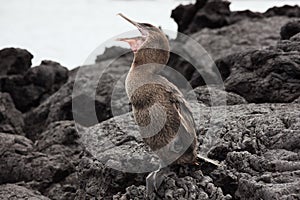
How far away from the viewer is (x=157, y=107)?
5621mm

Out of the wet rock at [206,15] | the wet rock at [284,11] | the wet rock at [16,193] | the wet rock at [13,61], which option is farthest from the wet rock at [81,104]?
the wet rock at [284,11]

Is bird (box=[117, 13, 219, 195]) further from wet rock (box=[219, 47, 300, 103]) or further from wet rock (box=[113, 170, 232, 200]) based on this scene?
wet rock (box=[219, 47, 300, 103])

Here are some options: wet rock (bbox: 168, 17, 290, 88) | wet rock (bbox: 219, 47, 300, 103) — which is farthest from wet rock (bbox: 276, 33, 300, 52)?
wet rock (bbox: 168, 17, 290, 88)

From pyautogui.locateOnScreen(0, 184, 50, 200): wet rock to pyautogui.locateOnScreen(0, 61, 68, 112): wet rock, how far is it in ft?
18.5

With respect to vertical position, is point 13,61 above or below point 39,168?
above

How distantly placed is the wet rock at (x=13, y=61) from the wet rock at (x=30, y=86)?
0.60 feet

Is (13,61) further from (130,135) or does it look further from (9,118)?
(130,135)

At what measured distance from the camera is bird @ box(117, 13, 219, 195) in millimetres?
5641

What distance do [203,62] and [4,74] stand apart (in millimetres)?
4967

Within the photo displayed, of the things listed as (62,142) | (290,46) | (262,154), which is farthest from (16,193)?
(290,46)

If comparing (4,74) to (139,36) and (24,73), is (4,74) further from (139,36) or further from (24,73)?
Answer: (139,36)

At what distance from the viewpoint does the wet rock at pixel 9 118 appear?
1115cm

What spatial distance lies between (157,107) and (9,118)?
6.59 meters

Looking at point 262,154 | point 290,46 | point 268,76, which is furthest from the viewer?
point 290,46
